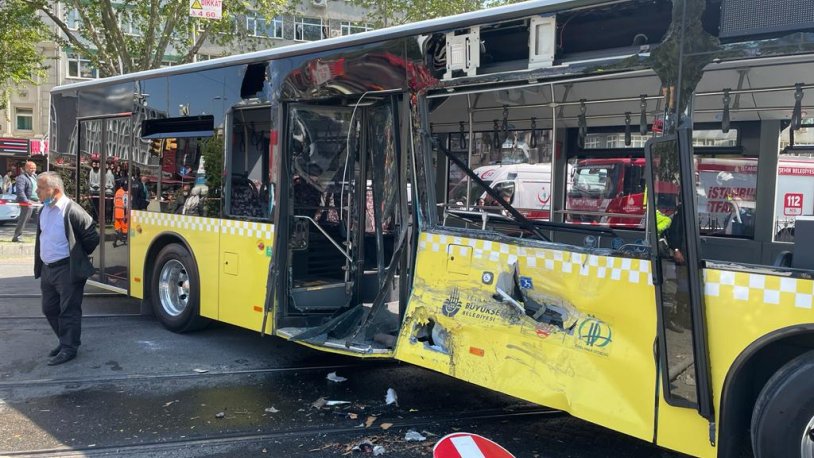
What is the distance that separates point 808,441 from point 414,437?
236 centimetres

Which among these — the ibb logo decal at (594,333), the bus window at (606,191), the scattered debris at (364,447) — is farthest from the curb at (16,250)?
the ibb logo decal at (594,333)

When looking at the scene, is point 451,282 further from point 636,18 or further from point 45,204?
point 45,204

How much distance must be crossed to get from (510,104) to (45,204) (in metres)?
4.62

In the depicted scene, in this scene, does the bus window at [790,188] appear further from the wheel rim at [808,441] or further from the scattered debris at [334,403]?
the scattered debris at [334,403]

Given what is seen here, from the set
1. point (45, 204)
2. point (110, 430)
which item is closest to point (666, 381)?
point (110, 430)

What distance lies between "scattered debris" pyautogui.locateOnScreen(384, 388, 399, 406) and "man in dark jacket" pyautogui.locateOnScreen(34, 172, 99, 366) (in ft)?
10.0

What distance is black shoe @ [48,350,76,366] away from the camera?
19.2 ft

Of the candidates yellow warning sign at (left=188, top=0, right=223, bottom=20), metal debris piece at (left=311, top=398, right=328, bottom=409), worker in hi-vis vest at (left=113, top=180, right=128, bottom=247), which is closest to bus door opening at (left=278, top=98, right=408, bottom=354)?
metal debris piece at (left=311, top=398, right=328, bottom=409)

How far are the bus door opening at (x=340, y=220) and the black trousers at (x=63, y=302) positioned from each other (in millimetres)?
1939

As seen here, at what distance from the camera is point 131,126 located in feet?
24.2

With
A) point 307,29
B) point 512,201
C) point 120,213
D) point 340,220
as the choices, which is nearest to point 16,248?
point 120,213

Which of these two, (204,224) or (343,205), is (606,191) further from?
(204,224)

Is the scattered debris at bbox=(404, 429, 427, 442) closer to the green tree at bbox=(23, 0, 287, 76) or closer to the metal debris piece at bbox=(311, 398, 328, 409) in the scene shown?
the metal debris piece at bbox=(311, 398, 328, 409)

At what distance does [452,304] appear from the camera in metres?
4.57
